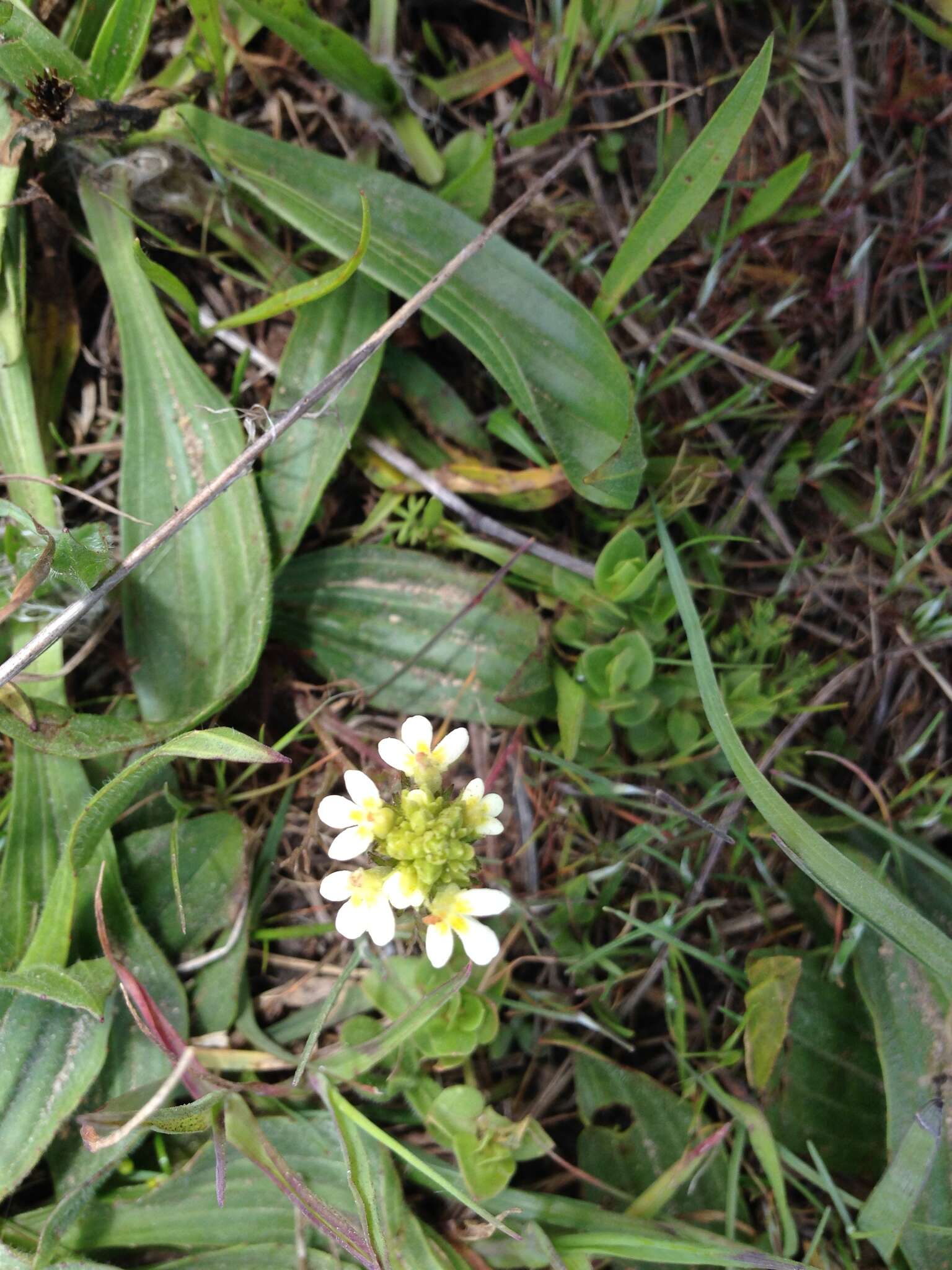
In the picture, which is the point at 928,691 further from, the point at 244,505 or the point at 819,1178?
the point at 244,505

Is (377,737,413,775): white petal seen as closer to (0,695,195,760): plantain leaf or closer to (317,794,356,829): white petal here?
(317,794,356,829): white petal

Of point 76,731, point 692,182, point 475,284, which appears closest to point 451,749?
point 76,731

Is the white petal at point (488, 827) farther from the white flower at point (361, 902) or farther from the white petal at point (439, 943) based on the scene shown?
the white petal at point (439, 943)

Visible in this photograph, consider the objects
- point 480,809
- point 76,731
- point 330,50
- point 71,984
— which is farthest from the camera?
point 330,50

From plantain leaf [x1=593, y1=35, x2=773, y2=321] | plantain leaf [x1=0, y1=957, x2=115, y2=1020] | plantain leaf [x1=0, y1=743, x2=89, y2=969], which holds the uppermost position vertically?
plantain leaf [x1=593, y1=35, x2=773, y2=321]

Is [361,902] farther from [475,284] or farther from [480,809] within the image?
[475,284]

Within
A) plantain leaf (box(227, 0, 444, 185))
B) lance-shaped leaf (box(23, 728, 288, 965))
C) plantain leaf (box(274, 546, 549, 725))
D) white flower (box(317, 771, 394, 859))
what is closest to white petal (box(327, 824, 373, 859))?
white flower (box(317, 771, 394, 859))

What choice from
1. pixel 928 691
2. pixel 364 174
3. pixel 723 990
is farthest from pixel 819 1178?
pixel 364 174
